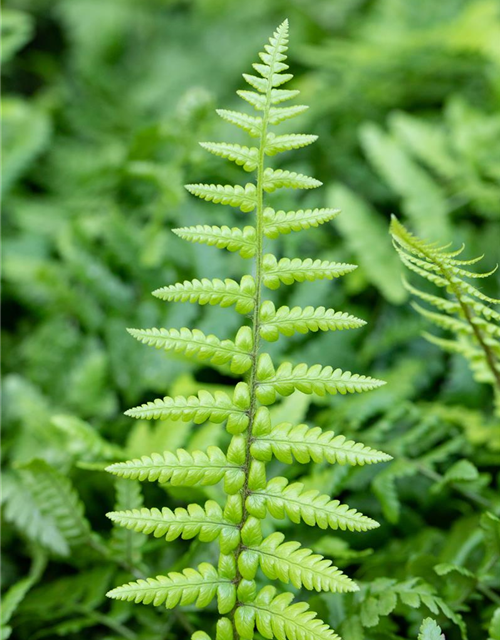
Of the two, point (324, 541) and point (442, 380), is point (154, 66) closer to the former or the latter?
point (442, 380)

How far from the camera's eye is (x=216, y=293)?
95cm

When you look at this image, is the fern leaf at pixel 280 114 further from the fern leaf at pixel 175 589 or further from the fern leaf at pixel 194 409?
the fern leaf at pixel 175 589

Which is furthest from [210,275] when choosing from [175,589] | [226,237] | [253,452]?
[175,589]

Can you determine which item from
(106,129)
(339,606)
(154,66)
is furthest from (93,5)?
(339,606)

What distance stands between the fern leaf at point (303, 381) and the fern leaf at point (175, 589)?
11.1 inches

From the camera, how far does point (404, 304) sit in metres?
1.78

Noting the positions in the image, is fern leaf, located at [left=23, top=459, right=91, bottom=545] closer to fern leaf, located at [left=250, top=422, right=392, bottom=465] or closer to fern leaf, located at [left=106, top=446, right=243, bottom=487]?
fern leaf, located at [left=106, top=446, right=243, bottom=487]

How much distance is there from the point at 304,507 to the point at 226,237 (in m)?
0.44

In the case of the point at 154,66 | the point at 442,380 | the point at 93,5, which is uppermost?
the point at 93,5

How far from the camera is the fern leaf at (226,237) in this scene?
0.96m

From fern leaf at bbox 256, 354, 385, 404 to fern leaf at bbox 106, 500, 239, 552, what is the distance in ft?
0.65

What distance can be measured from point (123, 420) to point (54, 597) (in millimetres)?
461

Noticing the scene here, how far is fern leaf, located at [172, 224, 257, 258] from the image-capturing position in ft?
3.15

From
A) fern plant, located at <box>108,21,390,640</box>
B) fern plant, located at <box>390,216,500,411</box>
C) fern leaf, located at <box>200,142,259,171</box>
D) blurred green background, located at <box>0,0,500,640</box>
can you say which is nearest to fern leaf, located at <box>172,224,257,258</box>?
fern plant, located at <box>108,21,390,640</box>
